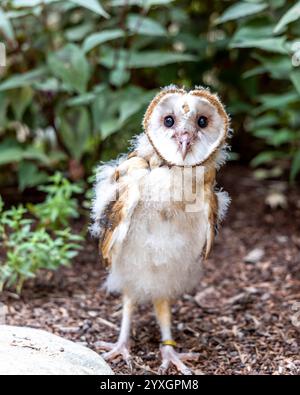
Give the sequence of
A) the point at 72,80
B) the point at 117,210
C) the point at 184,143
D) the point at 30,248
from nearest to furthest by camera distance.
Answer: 1. the point at 184,143
2. the point at 117,210
3. the point at 30,248
4. the point at 72,80

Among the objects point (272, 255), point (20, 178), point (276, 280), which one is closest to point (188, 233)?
point (276, 280)

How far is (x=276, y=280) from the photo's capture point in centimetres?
425

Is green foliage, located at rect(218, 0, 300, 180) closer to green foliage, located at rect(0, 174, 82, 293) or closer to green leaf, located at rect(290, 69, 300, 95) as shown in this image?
green leaf, located at rect(290, 69, 300, 95)

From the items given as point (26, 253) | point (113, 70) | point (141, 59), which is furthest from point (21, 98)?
point (26, 253)

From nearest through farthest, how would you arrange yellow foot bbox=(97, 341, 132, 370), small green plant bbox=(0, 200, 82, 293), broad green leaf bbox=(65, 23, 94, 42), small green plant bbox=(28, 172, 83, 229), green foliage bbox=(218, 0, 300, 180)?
yellow foot bbox=(97, 341, 132, 370)
small green plant bbox=(0, 200, 82, 293)
small green plant bbox=(28, 172, 83, 229)
green foliage bbox=(218, 0, 300, 180)
broad green leaf bbox=(65, 23, 94, 42)

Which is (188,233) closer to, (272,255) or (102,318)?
(102,318)

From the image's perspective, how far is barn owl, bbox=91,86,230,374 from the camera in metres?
3.14

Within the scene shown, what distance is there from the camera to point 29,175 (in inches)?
187

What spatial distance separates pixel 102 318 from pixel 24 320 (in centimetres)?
37

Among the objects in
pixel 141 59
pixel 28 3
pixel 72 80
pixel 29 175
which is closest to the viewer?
pixel 28 3

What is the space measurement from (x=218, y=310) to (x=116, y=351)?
2.41ft
